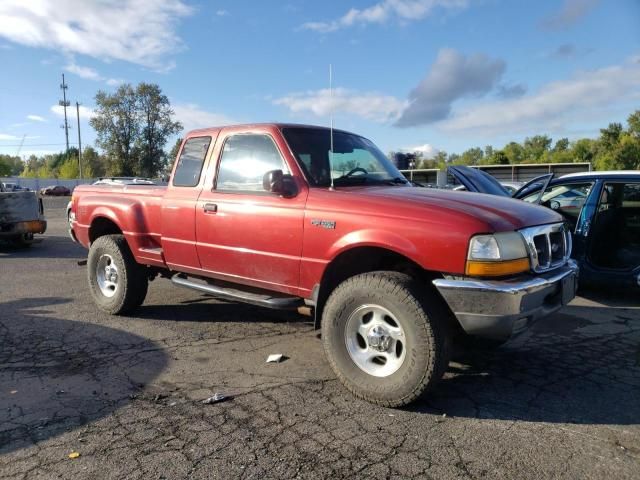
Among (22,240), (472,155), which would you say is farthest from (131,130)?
(472,155)

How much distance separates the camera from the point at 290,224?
13.0 ft

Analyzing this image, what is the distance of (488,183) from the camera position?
6.45 metres

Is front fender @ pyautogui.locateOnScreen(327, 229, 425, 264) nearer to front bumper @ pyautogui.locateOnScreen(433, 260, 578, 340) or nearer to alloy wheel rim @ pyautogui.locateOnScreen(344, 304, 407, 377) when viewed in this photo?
front bumper @ pyautogui.locateOnScreen(433, 260, 578, 340)

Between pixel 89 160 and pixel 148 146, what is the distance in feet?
52.2

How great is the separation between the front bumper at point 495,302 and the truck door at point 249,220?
130cm

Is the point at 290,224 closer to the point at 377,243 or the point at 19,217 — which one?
the point at 377,243

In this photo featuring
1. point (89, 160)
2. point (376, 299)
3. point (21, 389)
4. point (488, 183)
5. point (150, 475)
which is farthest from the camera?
point (89, 160)

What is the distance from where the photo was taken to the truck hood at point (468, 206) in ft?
10.9

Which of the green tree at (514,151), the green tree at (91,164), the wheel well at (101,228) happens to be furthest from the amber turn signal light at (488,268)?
the green tree at (514,151)

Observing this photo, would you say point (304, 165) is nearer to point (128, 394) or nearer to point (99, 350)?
point (128, 394)

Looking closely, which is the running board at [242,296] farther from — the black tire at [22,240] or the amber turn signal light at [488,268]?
the black tire at [22,240]

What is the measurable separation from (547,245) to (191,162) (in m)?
3.39

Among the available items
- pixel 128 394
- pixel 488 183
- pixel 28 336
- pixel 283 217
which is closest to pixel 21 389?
pixel 128 394

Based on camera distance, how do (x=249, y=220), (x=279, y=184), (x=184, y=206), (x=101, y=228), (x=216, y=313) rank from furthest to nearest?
(x=101, y=228), (x=216, y=313), (x=184, y=206), (x=249, y=220), (x=279, y=184)
